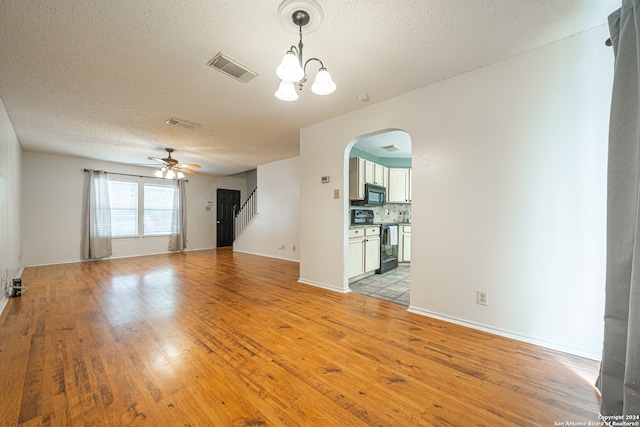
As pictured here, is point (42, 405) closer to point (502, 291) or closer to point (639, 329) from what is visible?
point (639, 329)

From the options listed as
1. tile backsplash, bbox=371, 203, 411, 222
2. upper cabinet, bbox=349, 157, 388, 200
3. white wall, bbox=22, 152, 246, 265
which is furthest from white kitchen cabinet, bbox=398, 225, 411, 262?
white wall, bbox=22, 152, 246, 265

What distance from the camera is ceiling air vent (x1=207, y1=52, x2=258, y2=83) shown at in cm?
223

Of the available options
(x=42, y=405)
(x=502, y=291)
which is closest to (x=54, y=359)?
(x=42, y=405)

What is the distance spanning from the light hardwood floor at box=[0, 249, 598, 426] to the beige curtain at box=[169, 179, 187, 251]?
433 centimetres

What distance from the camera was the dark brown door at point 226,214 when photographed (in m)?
8.57

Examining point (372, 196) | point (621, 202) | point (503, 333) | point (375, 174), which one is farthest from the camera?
point (375, 174)

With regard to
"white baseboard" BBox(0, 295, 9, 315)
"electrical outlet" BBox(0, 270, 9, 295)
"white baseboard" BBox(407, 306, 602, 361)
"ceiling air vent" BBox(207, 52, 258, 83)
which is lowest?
"white baseboard" BBox(0, 295, 9, 315)

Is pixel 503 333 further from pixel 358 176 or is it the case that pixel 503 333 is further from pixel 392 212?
pixel 392 212

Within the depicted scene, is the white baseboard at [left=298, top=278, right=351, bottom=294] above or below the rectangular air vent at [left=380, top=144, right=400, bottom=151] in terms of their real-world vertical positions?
below

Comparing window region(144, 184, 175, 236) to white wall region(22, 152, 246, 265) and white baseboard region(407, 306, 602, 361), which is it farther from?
white baseboard region(407, 306, 602, 361)

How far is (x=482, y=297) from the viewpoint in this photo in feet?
7.65

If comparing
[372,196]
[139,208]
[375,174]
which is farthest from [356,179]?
[139,208]

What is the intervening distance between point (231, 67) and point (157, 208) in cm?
633

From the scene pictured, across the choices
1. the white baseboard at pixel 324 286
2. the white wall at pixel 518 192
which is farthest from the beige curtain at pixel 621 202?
the white baseboard at pixel 324 286
